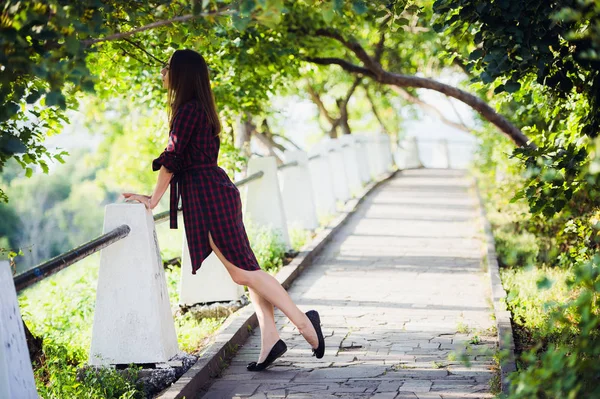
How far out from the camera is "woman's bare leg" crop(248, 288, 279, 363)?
20.1ft

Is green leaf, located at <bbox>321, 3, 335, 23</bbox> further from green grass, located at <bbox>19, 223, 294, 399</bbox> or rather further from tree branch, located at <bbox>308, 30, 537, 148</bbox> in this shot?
tree branch, located at <bbox>308, 30, 537, 148</bbox>

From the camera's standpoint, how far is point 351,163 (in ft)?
63.0

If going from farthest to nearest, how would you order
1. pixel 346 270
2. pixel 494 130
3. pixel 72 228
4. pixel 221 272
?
pixel 72 228 → pixel 494 130 → pixel 346 270 → pixel 221 272

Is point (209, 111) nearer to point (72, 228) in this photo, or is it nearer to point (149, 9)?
point (149, 9)

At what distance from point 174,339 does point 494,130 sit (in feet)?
44.7

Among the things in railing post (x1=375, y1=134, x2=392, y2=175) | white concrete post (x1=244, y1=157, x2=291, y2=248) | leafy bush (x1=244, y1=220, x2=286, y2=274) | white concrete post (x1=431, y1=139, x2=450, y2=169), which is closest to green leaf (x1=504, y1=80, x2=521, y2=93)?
leafy bush (x1=244, y1=220, x2=286, y2=274)

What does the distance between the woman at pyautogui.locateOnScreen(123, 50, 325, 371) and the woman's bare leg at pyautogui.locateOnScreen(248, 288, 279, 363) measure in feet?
0.49

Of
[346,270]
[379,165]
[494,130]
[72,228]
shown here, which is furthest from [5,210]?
[346,270]

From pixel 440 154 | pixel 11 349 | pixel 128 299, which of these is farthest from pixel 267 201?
pixel 440 154

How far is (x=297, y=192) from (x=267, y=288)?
6.61 m

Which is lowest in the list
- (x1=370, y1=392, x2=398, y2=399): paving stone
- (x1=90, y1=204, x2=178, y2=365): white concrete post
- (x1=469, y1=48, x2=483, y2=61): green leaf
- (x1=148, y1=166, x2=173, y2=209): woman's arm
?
(x1=370, y1=392, x2=398, y2=399): paving stone

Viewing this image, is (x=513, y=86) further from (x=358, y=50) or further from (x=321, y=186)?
(x=321, y=186)

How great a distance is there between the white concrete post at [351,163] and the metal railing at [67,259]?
1302 centimetres

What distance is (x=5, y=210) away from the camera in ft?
261
